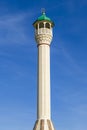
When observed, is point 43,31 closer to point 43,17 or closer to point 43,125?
point 43,17

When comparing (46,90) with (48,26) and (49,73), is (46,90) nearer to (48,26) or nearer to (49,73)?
(49,73)

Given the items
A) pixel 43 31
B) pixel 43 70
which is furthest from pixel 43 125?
pixel 43 31

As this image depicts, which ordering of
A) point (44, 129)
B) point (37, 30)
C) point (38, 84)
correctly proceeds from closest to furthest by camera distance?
point (44, 129)
point (38, 84)
point (37, 30)

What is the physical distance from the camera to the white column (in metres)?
56.3

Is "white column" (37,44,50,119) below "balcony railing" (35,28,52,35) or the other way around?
below

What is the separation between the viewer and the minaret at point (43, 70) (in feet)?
182

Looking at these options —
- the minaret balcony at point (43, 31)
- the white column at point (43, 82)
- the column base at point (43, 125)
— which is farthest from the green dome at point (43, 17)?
the column base at point (43, 125)

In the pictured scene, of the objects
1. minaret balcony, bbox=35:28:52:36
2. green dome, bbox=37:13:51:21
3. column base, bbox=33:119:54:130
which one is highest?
green dome, bbox=37:13:51:21

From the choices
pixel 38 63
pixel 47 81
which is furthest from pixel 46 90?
pixel 38 63

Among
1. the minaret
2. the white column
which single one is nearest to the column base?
the minaret

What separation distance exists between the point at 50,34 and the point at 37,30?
2.56m

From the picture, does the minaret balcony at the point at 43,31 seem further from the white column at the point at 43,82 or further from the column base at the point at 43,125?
the column base at the point at 43,125

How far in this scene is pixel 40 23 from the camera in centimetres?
6238

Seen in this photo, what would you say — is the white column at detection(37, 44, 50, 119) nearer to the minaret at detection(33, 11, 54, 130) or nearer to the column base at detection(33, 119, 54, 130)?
the minaret at detection(33, 11, 54, 130)
